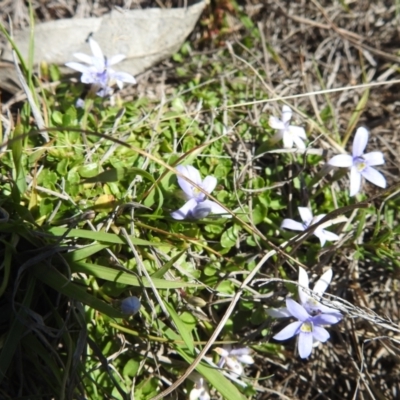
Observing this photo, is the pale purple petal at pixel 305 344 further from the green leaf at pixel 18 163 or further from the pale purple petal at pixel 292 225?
the green leaf at pixel 18 163

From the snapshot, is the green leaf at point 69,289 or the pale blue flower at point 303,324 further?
the pale blue flower at point 303,324

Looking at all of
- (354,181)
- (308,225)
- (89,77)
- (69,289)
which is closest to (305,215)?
(308,225)

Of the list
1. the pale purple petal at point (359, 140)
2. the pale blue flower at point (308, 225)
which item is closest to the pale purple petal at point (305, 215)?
the pale blue flower at point (308, 225)

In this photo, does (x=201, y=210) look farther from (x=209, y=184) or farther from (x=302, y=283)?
(x=302, y=283)

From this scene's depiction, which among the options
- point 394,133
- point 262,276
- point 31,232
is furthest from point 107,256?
point 394,133

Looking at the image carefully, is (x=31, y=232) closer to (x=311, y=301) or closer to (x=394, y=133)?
(x=311, y=301)

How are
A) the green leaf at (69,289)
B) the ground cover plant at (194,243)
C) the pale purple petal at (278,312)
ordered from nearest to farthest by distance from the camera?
1. the green leaf at (69,289)
2. the ground cover plant at (194,243)
3. the pale purple petal at (278,312)
